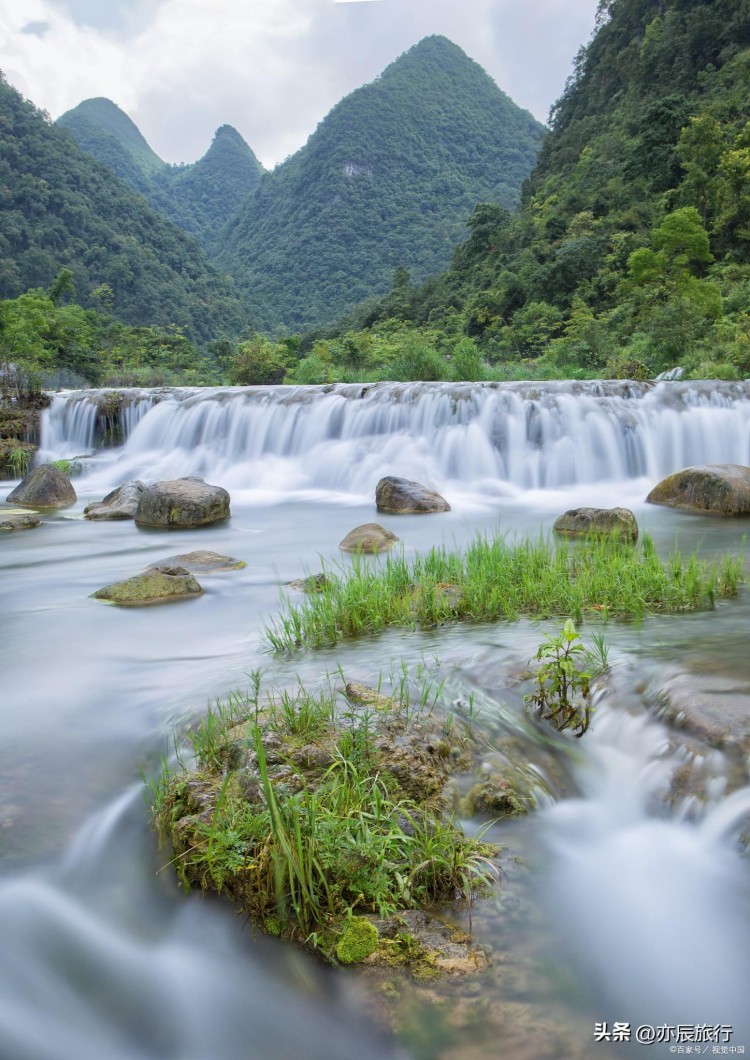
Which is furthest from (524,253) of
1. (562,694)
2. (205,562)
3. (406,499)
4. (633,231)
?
(562,694)

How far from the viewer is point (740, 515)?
27.6ft

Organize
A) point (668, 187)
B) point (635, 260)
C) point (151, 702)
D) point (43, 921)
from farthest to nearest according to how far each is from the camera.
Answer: point (668, 187) < point (635, 260) < point (151, 702) < point (43, 921)

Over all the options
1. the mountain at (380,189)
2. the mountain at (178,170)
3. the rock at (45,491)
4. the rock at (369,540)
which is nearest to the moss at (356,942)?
the rock at (369,540)

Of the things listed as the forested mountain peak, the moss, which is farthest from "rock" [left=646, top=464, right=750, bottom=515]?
the forested mountain peak

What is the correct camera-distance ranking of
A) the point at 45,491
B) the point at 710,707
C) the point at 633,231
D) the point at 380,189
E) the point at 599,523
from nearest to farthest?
the point at 710,707, the point at 599,523, the point at 45,491, the point at 633,231, the point at 380,189

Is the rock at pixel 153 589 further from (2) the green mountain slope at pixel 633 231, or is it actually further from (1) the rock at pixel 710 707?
(2) the green mountain slope at pixel 633 231

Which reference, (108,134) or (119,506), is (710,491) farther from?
(108,134)

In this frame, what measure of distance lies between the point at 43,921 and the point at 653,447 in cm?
1181

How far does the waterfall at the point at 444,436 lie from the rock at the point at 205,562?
5.71 m

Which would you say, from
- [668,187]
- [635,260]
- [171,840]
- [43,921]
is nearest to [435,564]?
Result: [171,840]

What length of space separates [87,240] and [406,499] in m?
59.5

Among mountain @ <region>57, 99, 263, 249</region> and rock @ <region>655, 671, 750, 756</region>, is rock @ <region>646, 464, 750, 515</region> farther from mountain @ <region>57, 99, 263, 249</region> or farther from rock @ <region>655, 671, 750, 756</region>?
mountain @ <region>57, 99, 263, 249</region>

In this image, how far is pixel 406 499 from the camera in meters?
9.77

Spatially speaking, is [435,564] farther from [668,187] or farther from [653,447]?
[668,187]
